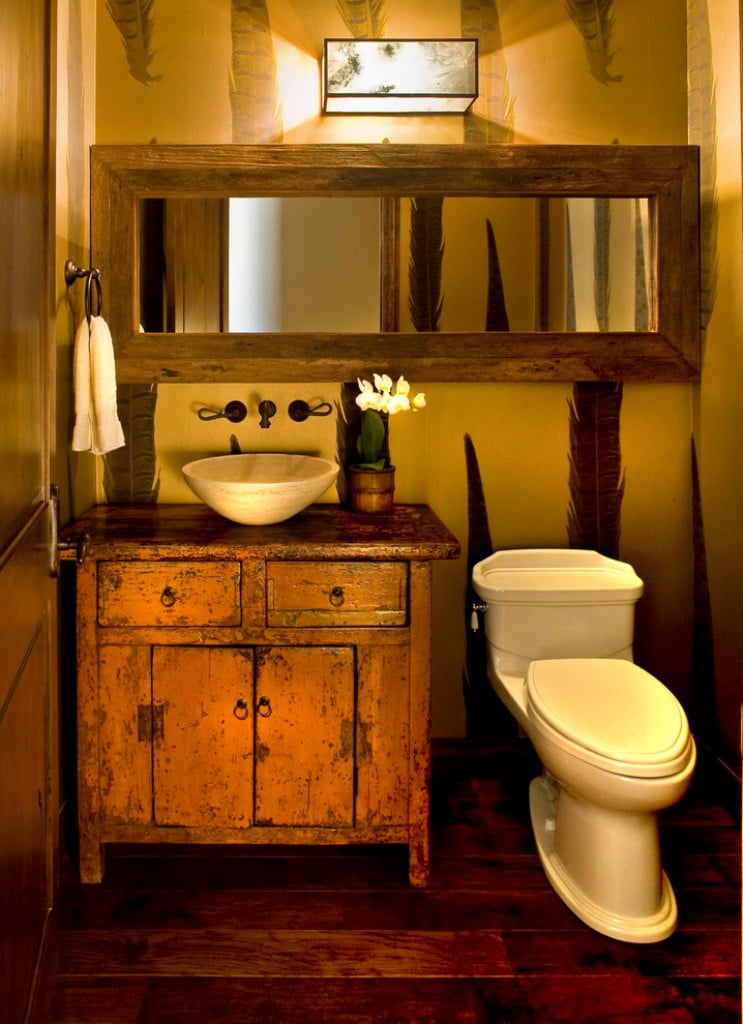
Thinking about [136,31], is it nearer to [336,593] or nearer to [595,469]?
[336,593]

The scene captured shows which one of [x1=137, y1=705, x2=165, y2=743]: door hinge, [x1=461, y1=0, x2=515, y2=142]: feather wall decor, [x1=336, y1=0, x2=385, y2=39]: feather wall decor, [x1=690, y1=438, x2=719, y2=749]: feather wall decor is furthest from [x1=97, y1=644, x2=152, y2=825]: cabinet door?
[x1=336, y1=0, x2=385, y2=39]: feather wall decor

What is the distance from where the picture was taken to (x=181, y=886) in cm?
211

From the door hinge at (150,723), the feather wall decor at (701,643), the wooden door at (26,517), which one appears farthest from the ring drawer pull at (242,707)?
the feather wall decor at (701,643)

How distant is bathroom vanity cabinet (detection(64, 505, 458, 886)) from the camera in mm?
2064

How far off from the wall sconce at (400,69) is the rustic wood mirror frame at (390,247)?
157 millimetres

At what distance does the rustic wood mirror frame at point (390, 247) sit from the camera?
2531 mm

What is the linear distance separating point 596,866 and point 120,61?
2.53 meters

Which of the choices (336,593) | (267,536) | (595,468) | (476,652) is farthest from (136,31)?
(476,652)

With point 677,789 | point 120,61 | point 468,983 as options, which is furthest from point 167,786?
point 120,61

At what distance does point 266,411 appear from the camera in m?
2.60

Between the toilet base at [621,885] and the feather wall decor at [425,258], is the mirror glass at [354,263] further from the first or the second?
the toilet base at [621,885]

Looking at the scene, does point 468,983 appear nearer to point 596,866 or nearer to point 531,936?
point 531,936

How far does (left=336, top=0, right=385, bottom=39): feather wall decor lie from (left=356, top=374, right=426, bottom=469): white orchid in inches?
40.7

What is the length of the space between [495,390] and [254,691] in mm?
1185
